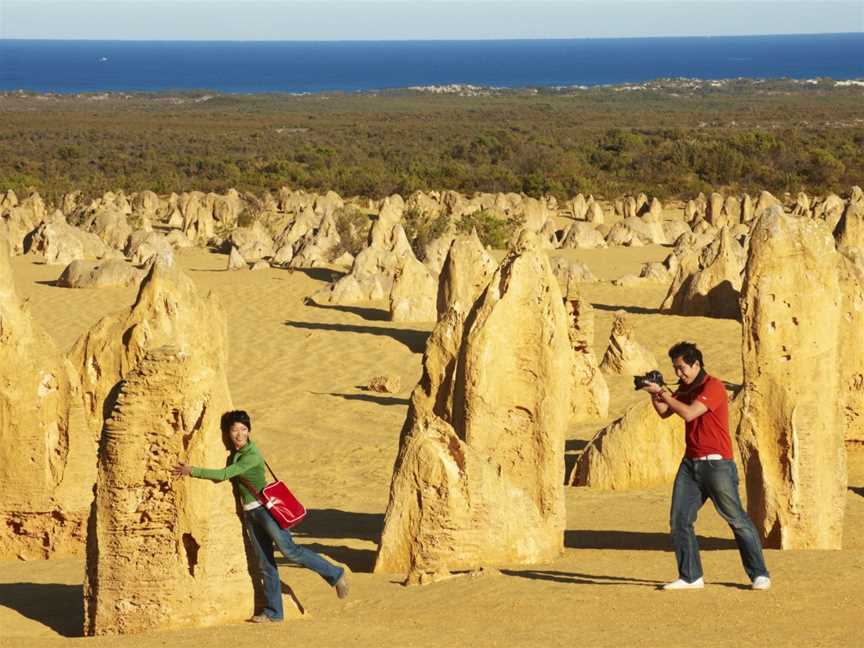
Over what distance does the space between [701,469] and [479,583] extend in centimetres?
127

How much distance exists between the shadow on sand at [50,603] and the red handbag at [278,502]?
3.64 feet

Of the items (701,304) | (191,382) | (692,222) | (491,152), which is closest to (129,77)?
(491,152)

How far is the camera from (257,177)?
46719mm

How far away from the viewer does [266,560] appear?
7.30 metres

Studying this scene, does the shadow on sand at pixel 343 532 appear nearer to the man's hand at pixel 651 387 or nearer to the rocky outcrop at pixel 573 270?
the man's hand at pixel 651 387

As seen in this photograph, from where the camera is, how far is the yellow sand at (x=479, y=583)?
6.91 meters

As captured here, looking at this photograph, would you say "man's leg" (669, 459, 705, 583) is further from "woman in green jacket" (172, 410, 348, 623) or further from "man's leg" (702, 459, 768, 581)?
"woman in green jacket" (172, 410, 348, 623)

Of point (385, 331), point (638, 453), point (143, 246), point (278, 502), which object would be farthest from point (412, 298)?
point (278, 502)

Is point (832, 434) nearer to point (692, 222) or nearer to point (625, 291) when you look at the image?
point (625, 291)

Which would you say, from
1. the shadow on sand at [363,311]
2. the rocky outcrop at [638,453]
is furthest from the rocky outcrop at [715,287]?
the rocky outcrop at [638,453]

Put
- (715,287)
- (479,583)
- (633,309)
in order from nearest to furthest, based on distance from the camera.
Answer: (479,583), (715,287), (633,309)

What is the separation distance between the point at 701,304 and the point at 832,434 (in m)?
11.8

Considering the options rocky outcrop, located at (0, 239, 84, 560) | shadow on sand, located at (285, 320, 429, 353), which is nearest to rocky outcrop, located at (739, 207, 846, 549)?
rocky outcrop, located at (0, 239, 84, 560)

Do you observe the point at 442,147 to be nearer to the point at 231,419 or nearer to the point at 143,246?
the point at 143,246
